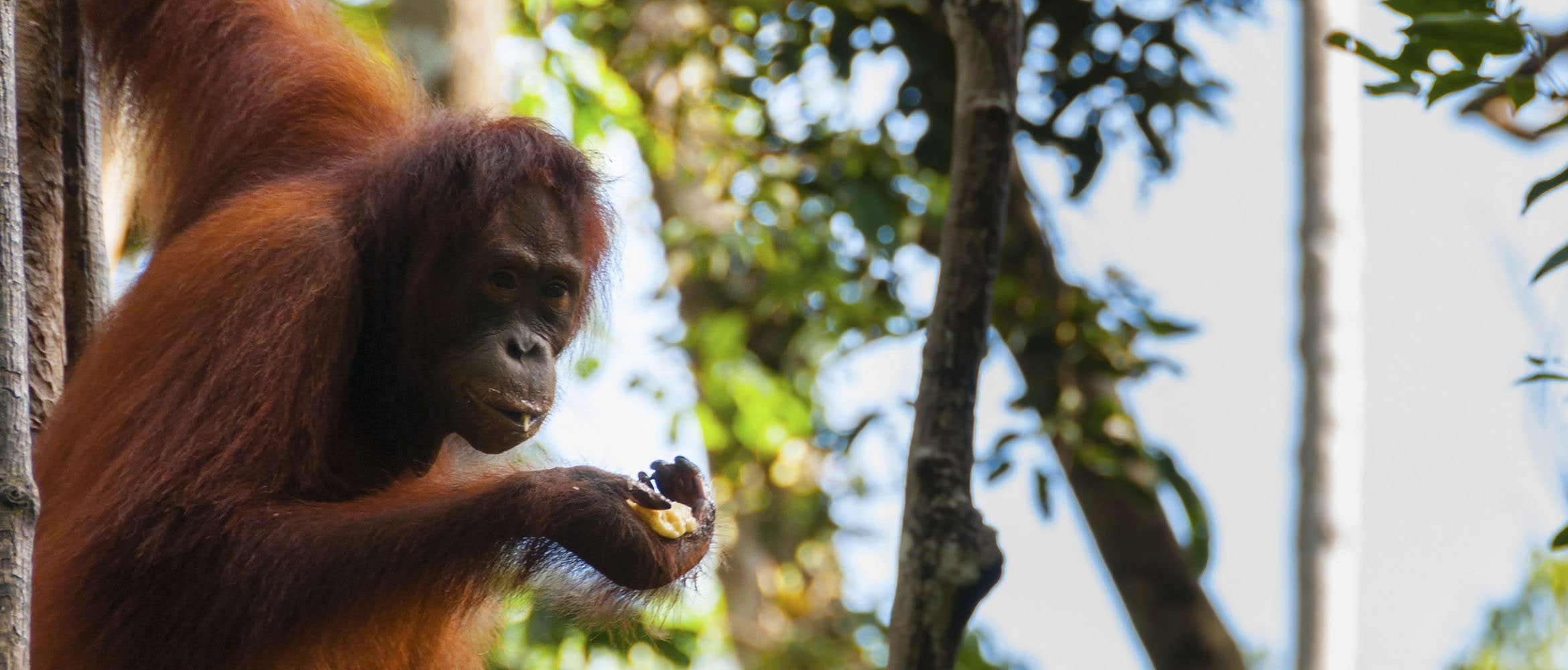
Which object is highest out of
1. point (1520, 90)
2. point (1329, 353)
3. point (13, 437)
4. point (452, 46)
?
point (452, 46)

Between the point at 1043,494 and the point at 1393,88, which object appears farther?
the point at 1043,494

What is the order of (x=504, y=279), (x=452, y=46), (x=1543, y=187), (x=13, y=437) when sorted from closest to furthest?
(x=13, y=437)
(x=1543, y=187)
(x=504, y=279)
(x=452, y=46)

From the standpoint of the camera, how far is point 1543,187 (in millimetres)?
2365

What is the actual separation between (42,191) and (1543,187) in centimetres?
264

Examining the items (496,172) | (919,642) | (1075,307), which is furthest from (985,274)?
(1075,307)

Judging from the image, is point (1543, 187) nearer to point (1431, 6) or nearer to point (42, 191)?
point (1431, 6)

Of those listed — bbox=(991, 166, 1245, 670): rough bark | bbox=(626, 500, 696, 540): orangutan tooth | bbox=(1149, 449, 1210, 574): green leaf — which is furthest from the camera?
bbox=(991, 166, 1245, 670): rough bark

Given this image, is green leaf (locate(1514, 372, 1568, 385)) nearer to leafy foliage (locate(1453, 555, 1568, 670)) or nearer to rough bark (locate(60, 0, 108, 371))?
rough bark (locate(60, 0, 108, 371))

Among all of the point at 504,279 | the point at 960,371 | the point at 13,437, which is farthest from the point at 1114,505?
the point at 13,437

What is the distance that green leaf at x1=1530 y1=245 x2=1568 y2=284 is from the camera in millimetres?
2393

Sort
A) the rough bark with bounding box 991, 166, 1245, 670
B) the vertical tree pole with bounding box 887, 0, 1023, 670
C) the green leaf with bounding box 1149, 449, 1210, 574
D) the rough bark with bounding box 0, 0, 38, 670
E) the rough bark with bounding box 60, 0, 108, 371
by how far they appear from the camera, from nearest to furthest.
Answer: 1. the rough bark with bounding box 0, 0, 38, 670
2. the vertical tree pole with bounding box 887, 0, 1023, 670
3. the rough bark with bounding box 60, 0, 108, 371
4. the green leaf with bounding box 1149, 449, 1210, 574
5. the rough bark with bounding box 991, 166, 1245, 670

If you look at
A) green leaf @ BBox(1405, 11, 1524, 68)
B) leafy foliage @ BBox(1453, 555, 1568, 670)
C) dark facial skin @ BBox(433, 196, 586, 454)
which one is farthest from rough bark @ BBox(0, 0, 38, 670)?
leafy foliage @ BBox(1453, 555, 1568, 670)

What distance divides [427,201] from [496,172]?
15cm

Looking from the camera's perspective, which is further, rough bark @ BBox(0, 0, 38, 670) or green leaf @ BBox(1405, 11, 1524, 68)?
green leaf @ BBox(1405, 11, 1524, 68)
